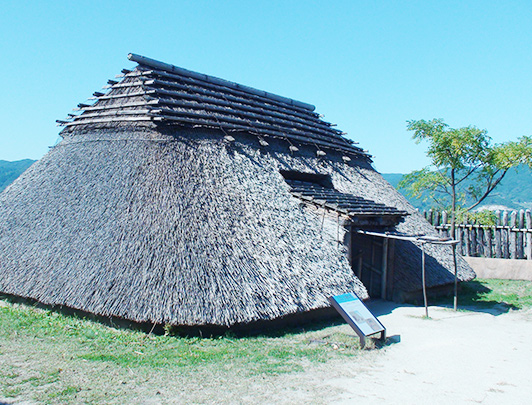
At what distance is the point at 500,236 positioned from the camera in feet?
49.0

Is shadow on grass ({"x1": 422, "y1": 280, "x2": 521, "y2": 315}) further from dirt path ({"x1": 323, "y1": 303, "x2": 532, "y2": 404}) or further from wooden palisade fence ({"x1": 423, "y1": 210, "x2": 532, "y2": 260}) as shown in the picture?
wooden palisade fence ({"x1": 423, "y1": 210, "x2": 532, "y2": 260})

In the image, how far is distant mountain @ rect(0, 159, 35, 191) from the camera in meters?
58.4

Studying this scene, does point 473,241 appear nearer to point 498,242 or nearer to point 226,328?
point 498,242

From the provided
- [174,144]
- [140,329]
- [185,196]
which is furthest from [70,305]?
[174,144]

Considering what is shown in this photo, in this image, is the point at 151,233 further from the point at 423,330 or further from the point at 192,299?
the point at 423,330

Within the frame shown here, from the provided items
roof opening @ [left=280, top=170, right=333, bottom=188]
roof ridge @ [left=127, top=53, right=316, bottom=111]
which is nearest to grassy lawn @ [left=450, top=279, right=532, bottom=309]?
roof opening @ [left=280, top=170, right=333, bottom=188]

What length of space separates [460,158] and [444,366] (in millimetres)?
13986

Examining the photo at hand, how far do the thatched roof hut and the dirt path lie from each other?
54.5 inches

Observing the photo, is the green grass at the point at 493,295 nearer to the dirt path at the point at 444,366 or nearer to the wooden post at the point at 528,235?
the wooden post at the point at 528,235

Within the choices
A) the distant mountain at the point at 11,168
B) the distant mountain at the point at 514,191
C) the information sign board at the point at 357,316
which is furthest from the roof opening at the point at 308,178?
the distant mountain at the point at 514,191

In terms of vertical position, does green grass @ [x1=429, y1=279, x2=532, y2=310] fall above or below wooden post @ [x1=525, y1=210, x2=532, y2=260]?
below

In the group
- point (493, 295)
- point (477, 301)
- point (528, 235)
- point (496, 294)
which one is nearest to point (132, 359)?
point (477, 301)

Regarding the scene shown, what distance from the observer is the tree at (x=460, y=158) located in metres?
17.5

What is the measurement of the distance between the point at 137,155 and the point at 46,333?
366cm
